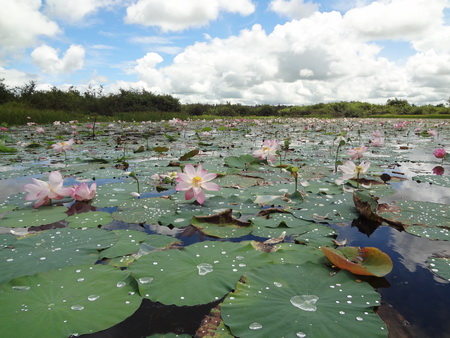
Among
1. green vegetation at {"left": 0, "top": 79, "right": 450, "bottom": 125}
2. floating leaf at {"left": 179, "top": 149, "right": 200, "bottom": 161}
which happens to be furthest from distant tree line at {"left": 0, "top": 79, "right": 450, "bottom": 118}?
floating leaf at {"left": 179, "top": 149, "right": 200, "bottom": 161}

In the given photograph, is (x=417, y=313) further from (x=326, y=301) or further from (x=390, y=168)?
(x=390, y=168)

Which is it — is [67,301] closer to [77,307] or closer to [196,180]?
[77,307]

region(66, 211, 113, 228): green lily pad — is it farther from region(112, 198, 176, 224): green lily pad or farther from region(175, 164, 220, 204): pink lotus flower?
region(175, 164, 220, 204): pink lotus flower

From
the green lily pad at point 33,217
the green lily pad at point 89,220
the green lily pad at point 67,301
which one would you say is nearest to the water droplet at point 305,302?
the green lily pad at point 67,301

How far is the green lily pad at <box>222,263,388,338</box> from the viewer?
0.74 metres

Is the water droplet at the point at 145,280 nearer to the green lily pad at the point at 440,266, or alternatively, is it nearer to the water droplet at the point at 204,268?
the water droplet at the point at 204,268

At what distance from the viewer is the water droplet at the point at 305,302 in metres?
0.83

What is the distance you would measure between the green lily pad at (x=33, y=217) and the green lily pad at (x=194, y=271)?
0.84 m

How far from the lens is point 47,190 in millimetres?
1848

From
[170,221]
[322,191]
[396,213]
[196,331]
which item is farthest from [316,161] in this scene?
[196,331]

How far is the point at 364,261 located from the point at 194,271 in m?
0.65

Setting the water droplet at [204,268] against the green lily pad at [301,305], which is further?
the water droplet at [204,268]

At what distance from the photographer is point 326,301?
0.86m

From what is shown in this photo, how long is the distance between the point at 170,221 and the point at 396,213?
1.33 metres
